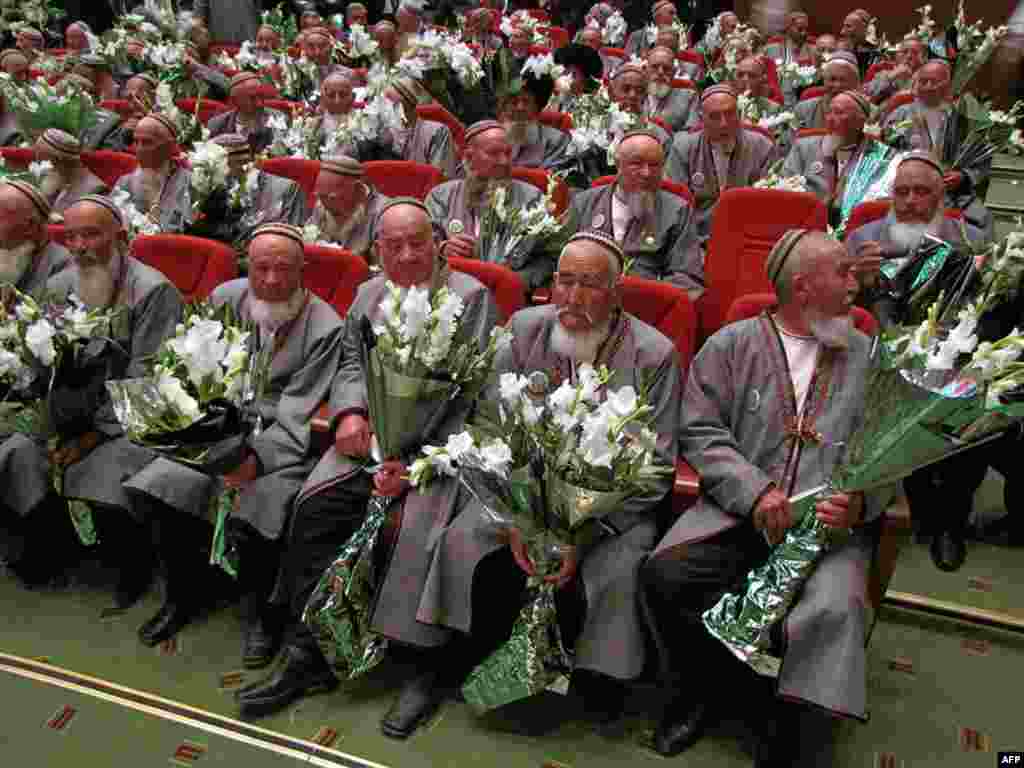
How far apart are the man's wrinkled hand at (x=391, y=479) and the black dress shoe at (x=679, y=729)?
1.09 m

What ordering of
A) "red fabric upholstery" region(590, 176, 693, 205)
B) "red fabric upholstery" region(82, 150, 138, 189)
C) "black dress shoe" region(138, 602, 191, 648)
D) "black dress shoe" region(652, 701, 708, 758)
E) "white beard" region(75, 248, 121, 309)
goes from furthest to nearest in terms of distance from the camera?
"red fabric upholstery" region(82, 150, 138, 189), "red fabric upholstery" region(590, 176, 693, 205), "white beard" region(75, 248, 121, 309), "black dress shoe" region(138, 602, 191, 648), "black dress shoe" region(652, 701, 708, 758)

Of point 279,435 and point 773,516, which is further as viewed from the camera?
point 279,435

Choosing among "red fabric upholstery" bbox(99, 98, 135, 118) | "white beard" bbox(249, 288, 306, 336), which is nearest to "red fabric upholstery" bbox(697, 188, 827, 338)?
"white beard" bbox(249, 288, 306, 336)

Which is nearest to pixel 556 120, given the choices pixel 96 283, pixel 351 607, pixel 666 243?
pixel 666 243

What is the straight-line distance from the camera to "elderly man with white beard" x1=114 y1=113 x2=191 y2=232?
15.9 feet

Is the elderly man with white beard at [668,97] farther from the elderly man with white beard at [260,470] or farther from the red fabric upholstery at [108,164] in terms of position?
the elderly man with white beard at [260,470]

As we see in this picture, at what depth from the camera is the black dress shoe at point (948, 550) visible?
134 inches

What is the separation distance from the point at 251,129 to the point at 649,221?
11.3ft

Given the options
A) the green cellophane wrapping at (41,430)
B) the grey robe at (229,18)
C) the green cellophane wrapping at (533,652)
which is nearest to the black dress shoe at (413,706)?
the green cellophane wrapping at (533,652)

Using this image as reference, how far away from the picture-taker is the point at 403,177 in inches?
196

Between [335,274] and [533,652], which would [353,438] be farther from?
[335,274]

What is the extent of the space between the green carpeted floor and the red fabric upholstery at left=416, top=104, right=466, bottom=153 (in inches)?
155

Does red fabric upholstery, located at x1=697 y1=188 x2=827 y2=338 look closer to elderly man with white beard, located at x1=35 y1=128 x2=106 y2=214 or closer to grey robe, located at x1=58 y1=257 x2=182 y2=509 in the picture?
grey robe, located at x1=58 y1=257 x2=182 y2=509

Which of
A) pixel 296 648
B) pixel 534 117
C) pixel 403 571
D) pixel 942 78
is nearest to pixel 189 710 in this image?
pixel 296 648
